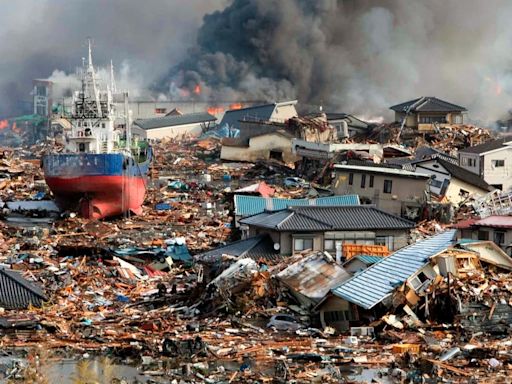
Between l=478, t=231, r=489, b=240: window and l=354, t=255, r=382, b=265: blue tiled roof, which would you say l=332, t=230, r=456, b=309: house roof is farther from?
l=478, t=231, r=489, b=240: window

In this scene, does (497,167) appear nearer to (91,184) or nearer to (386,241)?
(91,184)

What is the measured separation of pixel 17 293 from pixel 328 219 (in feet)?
20.6

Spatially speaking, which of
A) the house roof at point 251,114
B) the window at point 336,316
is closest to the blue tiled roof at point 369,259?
the window at point 336,316

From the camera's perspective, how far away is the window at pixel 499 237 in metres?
18.9

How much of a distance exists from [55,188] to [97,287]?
1272 centimetres

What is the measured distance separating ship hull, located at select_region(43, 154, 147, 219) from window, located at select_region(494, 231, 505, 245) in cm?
1529

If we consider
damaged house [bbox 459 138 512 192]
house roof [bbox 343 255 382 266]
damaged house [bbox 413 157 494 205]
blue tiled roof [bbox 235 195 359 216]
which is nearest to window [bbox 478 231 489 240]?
house roof [bbox 343 255 382 266]

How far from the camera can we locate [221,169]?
42.8 meters

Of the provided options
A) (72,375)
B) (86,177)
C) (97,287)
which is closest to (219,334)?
(72,375)

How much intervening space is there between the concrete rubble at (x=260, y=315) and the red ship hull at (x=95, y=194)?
6927mm

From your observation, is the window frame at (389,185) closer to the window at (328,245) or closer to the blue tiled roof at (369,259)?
the window at (328,245)


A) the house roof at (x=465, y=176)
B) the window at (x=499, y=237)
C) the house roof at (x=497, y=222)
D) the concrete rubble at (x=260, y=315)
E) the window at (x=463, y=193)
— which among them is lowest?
the concrete rubble at (x=260, y=315)

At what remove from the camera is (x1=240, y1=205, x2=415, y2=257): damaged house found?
19.2 metres

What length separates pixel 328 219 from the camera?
19750 millimetres
